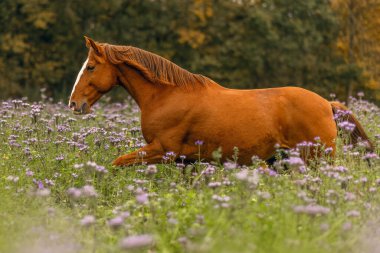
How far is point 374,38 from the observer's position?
23.5m

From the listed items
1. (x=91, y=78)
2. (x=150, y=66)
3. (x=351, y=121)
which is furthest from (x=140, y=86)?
(x=351, y=121)

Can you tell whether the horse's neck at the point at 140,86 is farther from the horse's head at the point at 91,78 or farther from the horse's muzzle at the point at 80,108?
the horse's muzzle at the point at 80,108

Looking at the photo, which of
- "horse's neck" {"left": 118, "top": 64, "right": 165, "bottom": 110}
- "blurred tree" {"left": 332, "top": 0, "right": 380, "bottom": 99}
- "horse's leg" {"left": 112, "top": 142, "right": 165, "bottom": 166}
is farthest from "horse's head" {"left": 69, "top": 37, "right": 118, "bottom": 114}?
"blurred tree" {"left": 332, "top": 0, "right": 380, "bottom": 99}

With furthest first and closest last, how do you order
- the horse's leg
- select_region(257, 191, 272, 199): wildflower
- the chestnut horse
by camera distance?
the chestnut horse < the horse's leg < select_region(257, 191, 272, 199): wildflower

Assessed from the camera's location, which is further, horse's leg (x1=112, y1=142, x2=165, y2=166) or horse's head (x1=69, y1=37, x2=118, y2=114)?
horse's head (x1=69, y1=37, x2=118, y2=114)

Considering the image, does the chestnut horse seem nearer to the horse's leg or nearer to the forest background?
the horse's leg

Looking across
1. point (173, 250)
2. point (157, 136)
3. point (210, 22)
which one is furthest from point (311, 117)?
point (210, 22)

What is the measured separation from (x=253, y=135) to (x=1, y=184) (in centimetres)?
260

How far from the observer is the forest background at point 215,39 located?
21406mm

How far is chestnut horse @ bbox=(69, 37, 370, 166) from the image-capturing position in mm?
7973

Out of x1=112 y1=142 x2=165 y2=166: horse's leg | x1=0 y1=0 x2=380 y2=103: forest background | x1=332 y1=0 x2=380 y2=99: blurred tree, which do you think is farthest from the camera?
x1=332 y1=0 x2=380 y2=99: blurred tree

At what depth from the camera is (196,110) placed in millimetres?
8047

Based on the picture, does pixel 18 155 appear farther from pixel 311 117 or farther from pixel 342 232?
pixel 342 232

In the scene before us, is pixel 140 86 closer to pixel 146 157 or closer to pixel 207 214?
pixel 146 157
